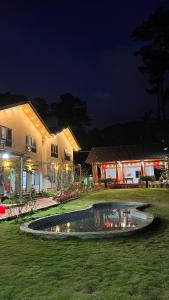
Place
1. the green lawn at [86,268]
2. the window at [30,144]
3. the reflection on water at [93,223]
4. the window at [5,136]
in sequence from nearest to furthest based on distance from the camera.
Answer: the green lawn at [86,268], the reflection on water at [93,223], the window at [5,136], the window at [30,144]

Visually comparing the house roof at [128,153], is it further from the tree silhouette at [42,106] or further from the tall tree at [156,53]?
the tree silhouette at [42,106]

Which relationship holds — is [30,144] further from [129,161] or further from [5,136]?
[129,161]

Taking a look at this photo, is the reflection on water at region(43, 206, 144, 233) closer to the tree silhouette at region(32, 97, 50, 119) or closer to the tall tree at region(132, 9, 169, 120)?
the tall tree at region(132, 9, 169, 120)

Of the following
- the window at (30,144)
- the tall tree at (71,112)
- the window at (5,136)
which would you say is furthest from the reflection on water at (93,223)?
the tall tree at (71,112)

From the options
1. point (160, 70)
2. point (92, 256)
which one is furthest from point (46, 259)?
point (160, 70)

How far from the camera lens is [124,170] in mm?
35750

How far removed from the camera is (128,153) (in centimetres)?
3334

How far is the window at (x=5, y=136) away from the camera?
759 inches

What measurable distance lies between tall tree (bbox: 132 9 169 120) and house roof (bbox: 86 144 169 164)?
10.7 meters

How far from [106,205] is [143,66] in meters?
28.8

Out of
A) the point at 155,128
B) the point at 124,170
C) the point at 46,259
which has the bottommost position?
the point at 46,259

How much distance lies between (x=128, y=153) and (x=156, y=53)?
15.1 meters

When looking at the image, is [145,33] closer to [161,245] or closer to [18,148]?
[18,148]

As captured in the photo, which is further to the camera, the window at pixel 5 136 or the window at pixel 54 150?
the window at pixel 54 150
